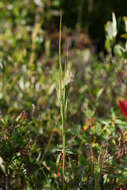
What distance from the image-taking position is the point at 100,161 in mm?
832

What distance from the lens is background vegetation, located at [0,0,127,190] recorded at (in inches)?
34.2

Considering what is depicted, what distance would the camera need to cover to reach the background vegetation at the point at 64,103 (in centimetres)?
87

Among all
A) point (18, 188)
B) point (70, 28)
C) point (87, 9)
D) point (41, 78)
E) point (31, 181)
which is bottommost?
point (18, 188)

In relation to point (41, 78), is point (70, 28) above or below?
above

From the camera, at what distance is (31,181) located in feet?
2.88

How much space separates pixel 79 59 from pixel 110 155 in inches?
55.8

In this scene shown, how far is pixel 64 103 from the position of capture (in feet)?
2.56

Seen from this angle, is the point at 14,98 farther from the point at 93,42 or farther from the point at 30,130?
the point at 93,42

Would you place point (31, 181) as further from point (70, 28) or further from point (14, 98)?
point (70, 28)

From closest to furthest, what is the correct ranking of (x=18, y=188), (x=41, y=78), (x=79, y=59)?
(x=18, y=188) → (x=41, y=78) → (x=79, y=59)

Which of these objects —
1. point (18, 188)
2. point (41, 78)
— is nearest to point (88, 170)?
point (18, 188)

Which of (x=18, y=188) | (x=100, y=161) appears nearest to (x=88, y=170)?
(x=100, y=161)

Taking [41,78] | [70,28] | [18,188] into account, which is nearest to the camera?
[18,188]

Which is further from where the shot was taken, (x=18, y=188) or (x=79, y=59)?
(x=79, y=59)
